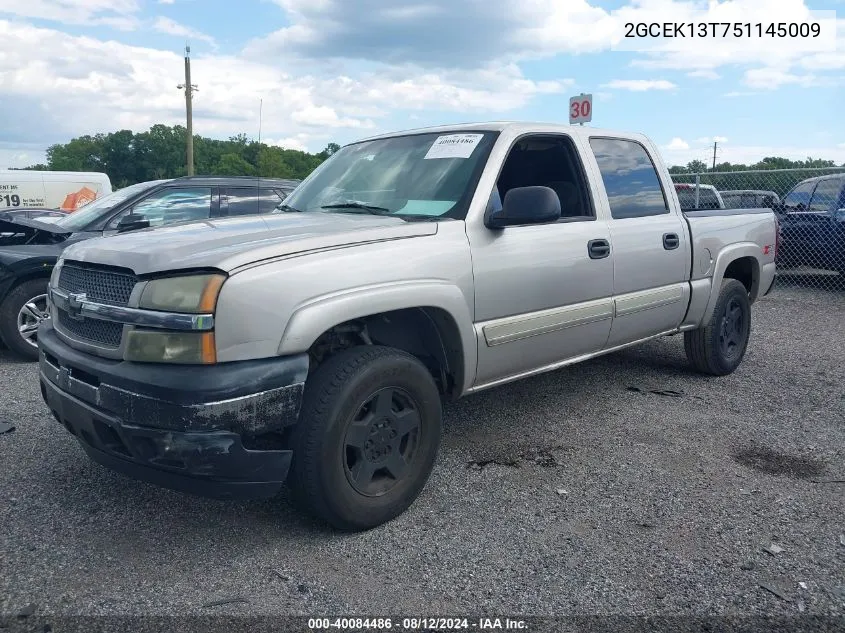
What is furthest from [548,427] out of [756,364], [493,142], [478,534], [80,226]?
[80,226]

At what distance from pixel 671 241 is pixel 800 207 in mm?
7461

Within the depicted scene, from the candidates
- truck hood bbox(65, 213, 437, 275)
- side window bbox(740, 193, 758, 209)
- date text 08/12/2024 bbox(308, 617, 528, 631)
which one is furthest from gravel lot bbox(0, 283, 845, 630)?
side window bbox(740, 193, 758, 209)

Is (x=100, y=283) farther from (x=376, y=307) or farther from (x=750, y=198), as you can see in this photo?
(x=750, y=198)

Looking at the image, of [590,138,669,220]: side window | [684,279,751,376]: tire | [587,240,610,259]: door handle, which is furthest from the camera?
[684,279,751,376]: tire

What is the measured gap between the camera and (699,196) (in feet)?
41.0

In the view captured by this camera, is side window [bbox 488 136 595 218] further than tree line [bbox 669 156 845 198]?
No

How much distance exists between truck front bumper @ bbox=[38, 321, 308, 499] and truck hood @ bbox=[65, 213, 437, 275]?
40cm

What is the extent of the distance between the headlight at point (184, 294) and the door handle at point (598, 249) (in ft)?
7.58

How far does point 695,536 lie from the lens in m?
3.10

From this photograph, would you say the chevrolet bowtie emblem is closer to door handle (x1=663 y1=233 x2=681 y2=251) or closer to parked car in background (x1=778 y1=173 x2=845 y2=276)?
door handle (x1=663 y1=233 x2=681 y2=251)

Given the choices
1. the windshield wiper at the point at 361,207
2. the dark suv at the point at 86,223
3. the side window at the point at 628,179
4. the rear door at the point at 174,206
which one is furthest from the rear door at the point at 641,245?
the rear door at the point at 174,206

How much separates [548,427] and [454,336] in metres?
1.41

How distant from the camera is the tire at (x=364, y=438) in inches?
111

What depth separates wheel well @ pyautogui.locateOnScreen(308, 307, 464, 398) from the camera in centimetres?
315
